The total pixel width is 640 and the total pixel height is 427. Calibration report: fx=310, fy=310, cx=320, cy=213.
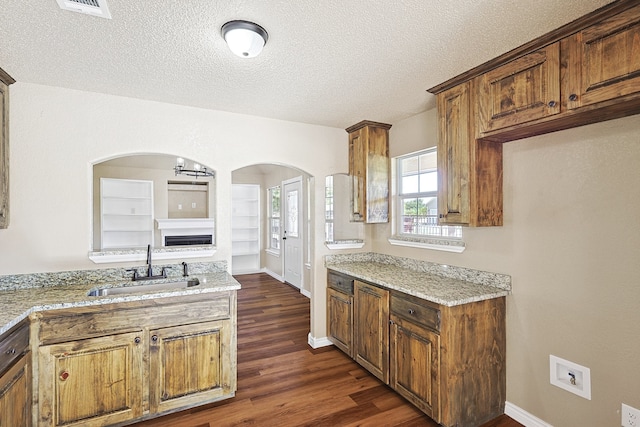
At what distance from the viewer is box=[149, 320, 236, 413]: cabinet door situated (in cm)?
227

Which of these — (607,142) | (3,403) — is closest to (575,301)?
(607,142)

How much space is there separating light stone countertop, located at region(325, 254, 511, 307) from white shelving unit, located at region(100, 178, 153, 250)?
15.9 ft

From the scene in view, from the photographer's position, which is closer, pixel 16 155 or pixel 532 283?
pixel 532 283

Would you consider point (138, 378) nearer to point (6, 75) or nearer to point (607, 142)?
point (6, 75)

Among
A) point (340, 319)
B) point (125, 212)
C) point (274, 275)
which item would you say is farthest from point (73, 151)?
point (274, 275)

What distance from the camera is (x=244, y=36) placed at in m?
1.67

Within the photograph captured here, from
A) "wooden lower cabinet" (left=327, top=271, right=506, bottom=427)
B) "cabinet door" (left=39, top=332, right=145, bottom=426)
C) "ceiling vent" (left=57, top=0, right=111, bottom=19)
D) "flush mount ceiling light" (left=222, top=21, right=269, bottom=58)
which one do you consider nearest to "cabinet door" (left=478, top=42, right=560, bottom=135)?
"wooden lower cabinet" (left=327, top=271, right=506, bottom=427)

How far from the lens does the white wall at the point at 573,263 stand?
5.65 feet

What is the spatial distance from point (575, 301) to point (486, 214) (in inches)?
29.2

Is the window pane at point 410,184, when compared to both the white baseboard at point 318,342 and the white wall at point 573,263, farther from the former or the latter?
the white baseboard at point 318,342

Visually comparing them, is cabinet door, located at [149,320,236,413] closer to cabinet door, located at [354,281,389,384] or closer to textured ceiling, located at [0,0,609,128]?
cabinet door, located at [354,281,389,384]

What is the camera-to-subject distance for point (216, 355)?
8.05 ft

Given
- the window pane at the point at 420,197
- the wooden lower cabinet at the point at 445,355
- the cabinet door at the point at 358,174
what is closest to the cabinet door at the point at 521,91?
the window pane at the point at 420,197

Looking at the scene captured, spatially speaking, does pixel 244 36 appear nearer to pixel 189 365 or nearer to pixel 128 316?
pixel 128 316
